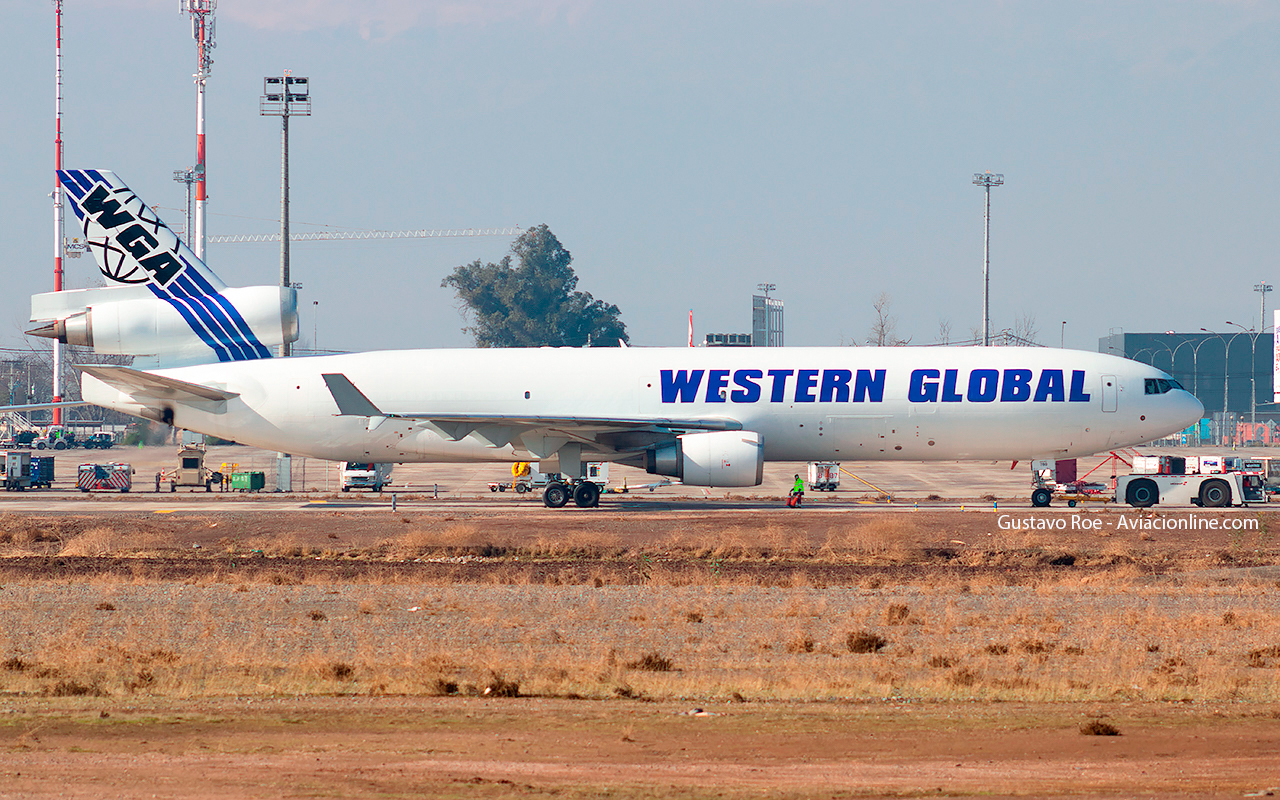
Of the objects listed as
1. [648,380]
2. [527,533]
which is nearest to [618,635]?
[527,533]

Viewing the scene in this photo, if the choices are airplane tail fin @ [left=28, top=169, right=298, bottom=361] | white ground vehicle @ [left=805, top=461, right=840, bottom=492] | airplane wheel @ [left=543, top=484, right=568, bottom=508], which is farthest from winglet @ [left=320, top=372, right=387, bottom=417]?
white ground vehicle @ [left=805, top=461, right=840, bottom=492]

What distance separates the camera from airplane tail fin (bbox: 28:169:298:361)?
3997cm

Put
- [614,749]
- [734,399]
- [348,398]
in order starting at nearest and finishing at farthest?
[614,749]
[348,398]
[734,399]

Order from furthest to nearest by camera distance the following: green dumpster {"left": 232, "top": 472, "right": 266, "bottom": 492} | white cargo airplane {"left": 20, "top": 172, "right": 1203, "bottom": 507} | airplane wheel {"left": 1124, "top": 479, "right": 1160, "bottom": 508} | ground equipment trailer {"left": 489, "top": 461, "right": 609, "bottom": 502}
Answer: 1. green dumpster {"left": 232, "top": 472, "right": 266, "bottom": 492}
2. ground equipment trailer {"left": 489, "top": 461, "right": 609, "bottom": 502}
3. airplane wheel {"left": 1124, "top": 479, "right": 1160, "bottom": 508}
4. white cargo airplane {"left": 20, "top": 172, "right": 1203, "bottom": 507}

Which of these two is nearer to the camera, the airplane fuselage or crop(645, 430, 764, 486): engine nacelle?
crop(645, 430, 764, 486): engine nacelle

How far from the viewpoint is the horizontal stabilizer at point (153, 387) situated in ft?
125

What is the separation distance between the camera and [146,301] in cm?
4072

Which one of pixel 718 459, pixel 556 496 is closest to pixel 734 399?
pixel 718 459

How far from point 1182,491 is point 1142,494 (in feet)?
4.74

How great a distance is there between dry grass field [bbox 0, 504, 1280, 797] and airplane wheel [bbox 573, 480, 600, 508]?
33.8ft

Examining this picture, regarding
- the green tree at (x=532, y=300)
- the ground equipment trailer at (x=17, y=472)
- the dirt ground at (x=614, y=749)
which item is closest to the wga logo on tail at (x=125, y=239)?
the ground equipment trailer at (x=17, y=472)

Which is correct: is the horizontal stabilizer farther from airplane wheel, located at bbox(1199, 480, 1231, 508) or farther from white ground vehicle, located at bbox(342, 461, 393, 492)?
airplane wheel, located at bbox(1199, 480, 1231, 508)

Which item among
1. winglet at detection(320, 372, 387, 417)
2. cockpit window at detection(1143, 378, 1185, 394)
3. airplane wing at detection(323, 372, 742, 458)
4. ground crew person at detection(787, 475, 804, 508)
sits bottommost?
ground crew person at detection(787, 475, 804, 508)

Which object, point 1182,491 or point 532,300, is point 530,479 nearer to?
point 1182,491
